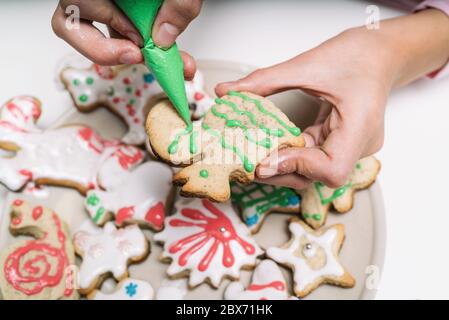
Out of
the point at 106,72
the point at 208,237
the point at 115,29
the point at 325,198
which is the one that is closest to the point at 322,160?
the point at 325,198

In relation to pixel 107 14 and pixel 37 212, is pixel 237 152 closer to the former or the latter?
pixel 107 14

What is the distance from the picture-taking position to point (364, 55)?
0.85 m

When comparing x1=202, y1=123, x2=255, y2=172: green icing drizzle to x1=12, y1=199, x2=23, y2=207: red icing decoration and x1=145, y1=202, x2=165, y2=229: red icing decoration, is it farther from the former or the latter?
Result: x1=12, y1=199, x2=23, y2=207: red icing decoration

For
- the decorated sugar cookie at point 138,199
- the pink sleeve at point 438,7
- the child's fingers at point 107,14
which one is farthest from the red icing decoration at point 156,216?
the pink sleeve at point 438,7

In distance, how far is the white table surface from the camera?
0.94 metres

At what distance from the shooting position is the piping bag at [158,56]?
2.17ft

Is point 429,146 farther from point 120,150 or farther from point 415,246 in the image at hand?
point 120,150

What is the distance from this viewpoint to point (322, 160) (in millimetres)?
733

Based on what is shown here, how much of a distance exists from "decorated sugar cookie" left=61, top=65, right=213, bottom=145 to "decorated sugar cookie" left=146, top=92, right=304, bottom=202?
22cm

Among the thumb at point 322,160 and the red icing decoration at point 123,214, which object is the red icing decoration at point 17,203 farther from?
the thumb at point 322,160

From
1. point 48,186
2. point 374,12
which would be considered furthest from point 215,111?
point 374,12

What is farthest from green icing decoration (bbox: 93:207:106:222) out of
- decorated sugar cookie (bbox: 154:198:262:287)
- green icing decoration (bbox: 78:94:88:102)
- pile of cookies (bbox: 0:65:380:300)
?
green icing decoration (bbox: 78:94:88:102)

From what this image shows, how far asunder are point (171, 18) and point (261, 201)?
1.28ft

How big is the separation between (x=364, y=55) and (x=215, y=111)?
30 cm
